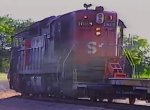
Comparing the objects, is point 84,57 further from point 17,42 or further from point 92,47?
point 17,42

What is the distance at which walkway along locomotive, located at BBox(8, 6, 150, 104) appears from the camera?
59.8 ft

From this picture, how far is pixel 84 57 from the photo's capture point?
19.5 meters

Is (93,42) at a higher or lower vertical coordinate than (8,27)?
lower

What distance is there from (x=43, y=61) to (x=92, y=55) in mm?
3647

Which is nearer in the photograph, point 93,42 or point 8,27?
point 93,42

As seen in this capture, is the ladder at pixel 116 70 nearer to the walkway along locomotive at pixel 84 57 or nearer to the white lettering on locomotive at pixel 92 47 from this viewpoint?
the walkway along locomotive at pixel 84 57

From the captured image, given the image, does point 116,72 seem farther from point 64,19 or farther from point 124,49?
point 64,19

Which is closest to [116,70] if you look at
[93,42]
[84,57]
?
[84,57]

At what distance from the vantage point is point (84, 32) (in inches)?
784

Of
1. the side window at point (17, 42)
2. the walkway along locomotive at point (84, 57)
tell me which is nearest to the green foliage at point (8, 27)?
the side window at point (17, 42)

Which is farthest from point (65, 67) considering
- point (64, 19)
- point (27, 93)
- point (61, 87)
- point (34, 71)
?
point (27, 93)

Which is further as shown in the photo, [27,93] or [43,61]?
[27,93]

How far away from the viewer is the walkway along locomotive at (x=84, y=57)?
18219 mm

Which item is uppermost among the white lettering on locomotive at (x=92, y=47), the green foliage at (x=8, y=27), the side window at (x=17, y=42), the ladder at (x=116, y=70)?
the green foliage at (x=8, y=27)
